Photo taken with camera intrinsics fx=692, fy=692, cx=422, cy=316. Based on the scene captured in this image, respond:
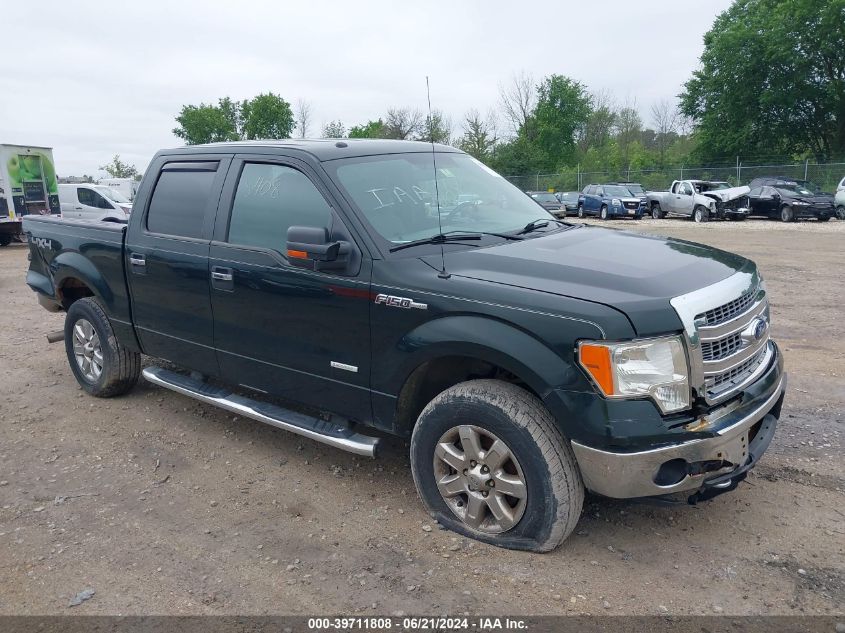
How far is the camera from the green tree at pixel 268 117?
163 ft

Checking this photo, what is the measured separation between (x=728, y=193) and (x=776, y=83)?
16027 millimetres

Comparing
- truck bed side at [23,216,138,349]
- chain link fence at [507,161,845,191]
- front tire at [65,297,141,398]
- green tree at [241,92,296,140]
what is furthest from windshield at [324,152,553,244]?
green tree at [241,92,296,140]

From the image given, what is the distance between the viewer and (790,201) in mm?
25234

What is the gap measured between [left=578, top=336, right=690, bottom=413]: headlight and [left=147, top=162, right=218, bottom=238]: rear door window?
9.33ft

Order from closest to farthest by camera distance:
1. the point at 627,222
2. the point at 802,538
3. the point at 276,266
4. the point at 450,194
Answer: the point at 802,538 → the point at 276,266 → the point at 450,194 → the point at 627,222

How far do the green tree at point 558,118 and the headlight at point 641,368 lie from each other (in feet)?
171

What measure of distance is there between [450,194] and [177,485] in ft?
8.07

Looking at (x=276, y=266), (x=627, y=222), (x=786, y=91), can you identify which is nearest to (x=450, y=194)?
(x=276, y=266)

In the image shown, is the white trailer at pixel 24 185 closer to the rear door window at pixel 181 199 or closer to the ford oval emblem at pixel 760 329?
the rear door window at pixel 181 199

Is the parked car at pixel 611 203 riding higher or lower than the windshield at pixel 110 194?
lower

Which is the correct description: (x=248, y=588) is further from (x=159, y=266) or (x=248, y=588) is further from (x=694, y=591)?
(x=159, y=266)

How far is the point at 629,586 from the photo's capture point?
10.2 feet

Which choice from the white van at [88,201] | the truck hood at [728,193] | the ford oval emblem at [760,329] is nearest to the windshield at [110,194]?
the white van at [88,201]

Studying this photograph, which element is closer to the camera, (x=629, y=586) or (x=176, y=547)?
(x=629, y=586)
